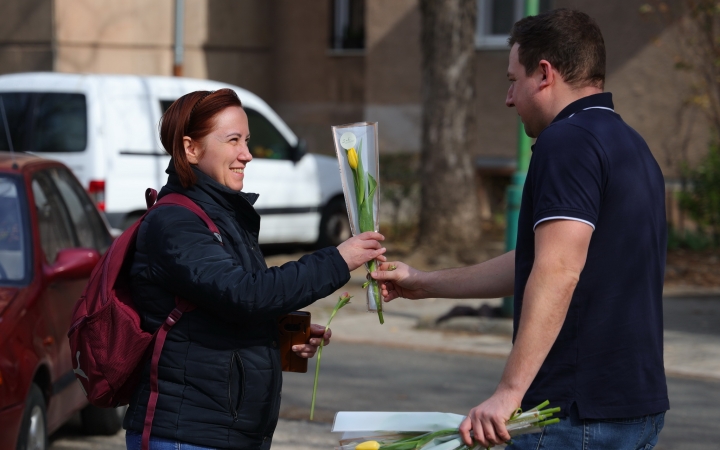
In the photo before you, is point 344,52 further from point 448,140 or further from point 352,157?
point 352,157

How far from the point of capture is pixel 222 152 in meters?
2.99

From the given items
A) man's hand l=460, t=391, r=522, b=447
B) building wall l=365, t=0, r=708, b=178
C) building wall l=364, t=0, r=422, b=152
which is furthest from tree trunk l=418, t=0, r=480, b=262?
man's hand l=460, t=391, r=522, b=447

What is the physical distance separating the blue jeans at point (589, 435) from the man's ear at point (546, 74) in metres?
0.87

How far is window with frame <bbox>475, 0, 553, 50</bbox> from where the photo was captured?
16891 mm

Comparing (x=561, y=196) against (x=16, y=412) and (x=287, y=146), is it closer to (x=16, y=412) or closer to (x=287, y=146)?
(x=16, y=412)

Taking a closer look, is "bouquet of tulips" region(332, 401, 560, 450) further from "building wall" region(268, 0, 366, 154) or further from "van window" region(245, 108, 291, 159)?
"building wall" region(268, 0, 366, 154)

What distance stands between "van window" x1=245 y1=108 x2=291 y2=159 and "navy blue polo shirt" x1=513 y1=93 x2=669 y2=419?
9.59 meters

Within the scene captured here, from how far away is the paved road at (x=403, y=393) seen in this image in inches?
238

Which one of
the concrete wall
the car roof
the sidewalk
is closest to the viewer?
the car roof

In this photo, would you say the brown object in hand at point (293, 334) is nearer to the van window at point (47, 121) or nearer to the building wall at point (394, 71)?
the van window at point (47, 121)

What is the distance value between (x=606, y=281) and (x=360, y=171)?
92 centimetres

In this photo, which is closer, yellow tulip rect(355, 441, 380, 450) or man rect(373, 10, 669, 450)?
man rect(373, 10, 669, 450)

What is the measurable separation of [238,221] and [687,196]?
11289 mm

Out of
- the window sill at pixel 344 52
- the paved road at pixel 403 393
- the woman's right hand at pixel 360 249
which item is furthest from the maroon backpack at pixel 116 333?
the window sill at pixel 344 52
